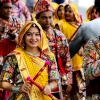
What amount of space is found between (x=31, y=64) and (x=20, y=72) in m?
0.18

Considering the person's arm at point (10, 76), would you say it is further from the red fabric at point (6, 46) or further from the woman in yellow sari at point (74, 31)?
the woman in yellow sari at point (74, 31)

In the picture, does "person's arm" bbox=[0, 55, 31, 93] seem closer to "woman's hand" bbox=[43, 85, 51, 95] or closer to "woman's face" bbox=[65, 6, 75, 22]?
"woman's hand" bbox=[43, 85, 51, 95]

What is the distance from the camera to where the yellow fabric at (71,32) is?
9.30m

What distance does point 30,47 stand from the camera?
6418 mm

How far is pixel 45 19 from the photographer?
7766 mm

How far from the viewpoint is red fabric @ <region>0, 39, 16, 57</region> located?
328 inches

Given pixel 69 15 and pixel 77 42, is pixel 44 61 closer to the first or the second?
pixel 77 42

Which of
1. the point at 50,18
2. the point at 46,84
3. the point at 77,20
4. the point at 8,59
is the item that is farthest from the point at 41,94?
the point at 77,20

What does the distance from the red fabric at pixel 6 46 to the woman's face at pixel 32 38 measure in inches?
75.0

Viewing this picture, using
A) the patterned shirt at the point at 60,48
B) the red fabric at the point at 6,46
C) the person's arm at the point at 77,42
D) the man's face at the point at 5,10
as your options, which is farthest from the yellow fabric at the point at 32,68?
the man's face at the point at 5,10

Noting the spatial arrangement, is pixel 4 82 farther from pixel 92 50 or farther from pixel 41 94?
pixel 92 50

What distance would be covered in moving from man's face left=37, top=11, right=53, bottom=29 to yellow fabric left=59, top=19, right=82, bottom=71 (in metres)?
1.65

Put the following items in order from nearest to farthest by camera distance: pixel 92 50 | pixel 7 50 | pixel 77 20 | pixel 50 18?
1. pixel 92 50
2. pixel 50 18
3. pixel 7 50
4. pixel 77 20

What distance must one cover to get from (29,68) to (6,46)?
2.23 meters
